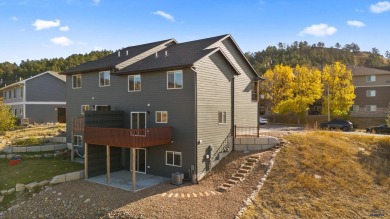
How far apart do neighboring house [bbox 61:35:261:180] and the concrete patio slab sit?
0.65 m

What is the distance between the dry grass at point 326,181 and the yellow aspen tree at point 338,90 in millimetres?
20458

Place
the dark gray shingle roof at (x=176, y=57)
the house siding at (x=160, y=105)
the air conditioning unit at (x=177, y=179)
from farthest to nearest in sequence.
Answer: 1. the dark gray shingle roof at (x=176, y=57)
2. the house siding at (x=160, y=105)
3. the air conditioning unit at (x=177, y=179)

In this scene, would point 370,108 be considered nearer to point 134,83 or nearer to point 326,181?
point 326,181

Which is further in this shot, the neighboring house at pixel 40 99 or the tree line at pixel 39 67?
the tree line at pixel 39 67

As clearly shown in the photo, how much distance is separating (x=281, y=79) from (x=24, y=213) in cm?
3971

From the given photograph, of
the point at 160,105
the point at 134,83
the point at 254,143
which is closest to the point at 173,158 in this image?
the point at 160,105

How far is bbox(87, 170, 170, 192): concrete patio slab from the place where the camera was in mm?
18312

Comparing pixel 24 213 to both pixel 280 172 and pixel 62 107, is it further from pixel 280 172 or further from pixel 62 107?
pixel 62 107

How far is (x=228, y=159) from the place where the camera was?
2130 cm

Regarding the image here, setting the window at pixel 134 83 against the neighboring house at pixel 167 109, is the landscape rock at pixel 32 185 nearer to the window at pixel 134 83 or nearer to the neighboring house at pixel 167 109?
the neighboring house at pixel 167 109

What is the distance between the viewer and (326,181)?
56.6 ft

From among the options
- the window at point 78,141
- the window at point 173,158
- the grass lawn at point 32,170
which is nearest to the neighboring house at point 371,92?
the window at point 173,158

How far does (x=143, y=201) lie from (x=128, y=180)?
456 centimetres

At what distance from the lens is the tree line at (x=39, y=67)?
79.4 metres
